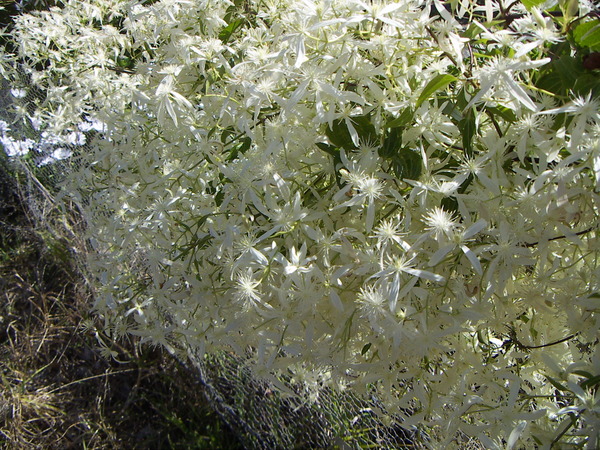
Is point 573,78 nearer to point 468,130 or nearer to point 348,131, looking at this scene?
point 468,130

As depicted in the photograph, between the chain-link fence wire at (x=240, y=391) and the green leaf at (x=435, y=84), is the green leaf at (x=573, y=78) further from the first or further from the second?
the chain-link fence wire at (x=240, y=391)

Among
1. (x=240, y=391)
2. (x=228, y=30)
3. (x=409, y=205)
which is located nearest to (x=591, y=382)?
(x=409, y=205)

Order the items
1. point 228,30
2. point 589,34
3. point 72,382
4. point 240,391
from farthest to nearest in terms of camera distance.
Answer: point 72,382, point 240,391, point 228,30, point 589,34

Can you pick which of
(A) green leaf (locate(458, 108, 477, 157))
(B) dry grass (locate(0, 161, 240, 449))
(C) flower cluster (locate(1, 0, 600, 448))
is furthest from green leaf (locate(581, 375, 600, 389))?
(B) dry grass (locate(0, 161, 240, 449))

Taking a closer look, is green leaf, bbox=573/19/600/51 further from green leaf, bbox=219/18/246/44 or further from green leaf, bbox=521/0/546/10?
green leaf, bbox=219/18/246/44

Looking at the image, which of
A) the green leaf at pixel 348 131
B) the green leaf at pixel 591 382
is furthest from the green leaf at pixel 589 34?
the green leaf at pixel 591 382

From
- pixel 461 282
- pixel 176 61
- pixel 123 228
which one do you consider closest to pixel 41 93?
pixel 123 228
